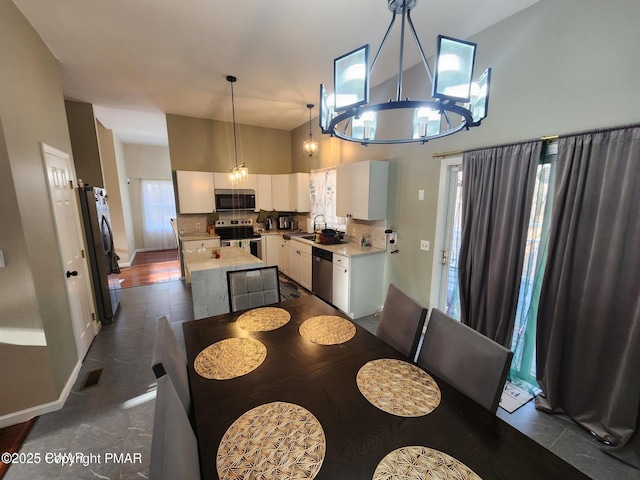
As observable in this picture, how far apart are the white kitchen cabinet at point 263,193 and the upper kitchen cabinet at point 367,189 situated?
220 cm

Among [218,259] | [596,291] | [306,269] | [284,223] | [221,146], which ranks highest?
[221,146]

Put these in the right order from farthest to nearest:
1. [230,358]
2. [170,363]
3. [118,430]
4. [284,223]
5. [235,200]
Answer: [284,223]
[235,200]
[118,430]
[230,358]
[170,363]

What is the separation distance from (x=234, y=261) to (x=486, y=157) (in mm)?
2793

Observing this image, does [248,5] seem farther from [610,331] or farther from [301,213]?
[301,213]

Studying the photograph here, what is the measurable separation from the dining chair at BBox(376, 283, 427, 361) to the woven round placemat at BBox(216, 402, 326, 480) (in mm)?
828

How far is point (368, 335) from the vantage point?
171cm

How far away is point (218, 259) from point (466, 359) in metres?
2.79

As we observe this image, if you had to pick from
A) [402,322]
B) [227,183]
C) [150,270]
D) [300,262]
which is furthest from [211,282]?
[150,270]

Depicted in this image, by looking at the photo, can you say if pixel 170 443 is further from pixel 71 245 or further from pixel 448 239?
pixel 71 245

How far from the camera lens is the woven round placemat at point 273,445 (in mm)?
850

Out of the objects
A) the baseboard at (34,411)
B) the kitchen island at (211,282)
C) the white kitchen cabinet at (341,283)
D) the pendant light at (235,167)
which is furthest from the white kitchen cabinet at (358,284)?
the baseboard at (34,411)

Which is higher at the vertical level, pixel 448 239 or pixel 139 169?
pixel 139 169

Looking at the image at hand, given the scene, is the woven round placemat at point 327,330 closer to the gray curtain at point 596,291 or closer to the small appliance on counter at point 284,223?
the gray curtain at point 596,291

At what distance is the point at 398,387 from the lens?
1238 millimetres
